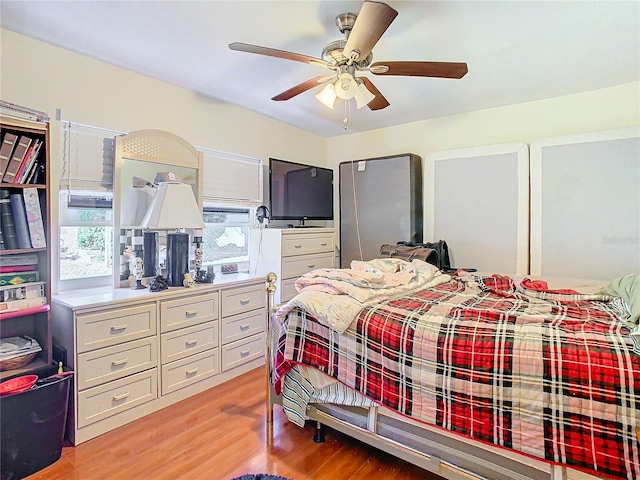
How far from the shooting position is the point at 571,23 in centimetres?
196

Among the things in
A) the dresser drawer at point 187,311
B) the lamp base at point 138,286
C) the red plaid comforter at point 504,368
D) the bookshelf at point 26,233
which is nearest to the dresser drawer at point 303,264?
the dresser drawer at point 187,311

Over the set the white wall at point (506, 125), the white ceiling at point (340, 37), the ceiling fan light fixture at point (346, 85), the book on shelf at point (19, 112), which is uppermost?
the white ceiling at point (340, 37)

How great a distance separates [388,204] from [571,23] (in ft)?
6.93

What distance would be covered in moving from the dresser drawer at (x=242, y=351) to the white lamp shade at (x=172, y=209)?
3.34 ft

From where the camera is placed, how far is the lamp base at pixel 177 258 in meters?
2.68

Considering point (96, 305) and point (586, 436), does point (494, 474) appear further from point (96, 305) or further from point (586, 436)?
point (96, 305)

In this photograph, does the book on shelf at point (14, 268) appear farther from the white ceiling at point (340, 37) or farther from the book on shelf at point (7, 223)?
the white ceiling at point (340, 37)

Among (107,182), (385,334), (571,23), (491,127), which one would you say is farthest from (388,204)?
(107,182)

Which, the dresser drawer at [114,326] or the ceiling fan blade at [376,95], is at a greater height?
the ceiling fan blade at [376,95]

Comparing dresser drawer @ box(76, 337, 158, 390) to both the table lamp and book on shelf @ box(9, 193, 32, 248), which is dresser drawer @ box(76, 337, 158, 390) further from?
book on shelf @ box(9, 193, 32, 248)

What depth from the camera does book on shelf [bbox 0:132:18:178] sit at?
1844 millimetres

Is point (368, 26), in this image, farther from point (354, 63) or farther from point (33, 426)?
point (33, 426)

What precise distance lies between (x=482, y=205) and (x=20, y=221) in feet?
11.4

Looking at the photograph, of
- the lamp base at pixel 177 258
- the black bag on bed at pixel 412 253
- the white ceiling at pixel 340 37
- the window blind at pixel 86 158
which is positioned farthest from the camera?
the black bag on bed at pixel 412 253
